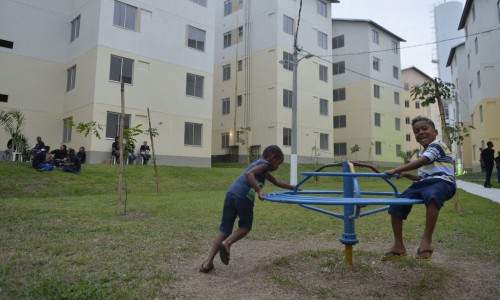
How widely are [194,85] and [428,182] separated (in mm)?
23266

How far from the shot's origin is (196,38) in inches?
1048

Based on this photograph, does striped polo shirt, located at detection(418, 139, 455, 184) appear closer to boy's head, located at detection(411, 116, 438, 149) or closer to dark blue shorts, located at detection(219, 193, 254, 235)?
boy's head, located at detection(411, 116, 438, 149)

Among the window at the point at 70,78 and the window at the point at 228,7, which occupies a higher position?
the window at the point at 228,7

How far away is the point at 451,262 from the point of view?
5133mm

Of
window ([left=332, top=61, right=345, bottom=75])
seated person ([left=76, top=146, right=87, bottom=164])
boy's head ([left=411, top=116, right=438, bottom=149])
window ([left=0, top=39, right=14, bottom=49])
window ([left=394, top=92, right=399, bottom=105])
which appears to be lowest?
boy's head ([left=411, top=116, right=438, bottom=149])

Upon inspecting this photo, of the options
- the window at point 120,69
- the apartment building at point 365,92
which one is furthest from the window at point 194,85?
the apartment building at point 365,92

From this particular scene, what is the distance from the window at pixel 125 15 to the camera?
22.6m

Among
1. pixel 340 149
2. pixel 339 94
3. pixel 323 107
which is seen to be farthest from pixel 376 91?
pixel 323 107

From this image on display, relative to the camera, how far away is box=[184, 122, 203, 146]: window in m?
25.5

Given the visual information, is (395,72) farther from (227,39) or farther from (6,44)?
(6,44)

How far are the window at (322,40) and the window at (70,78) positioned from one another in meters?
21.0

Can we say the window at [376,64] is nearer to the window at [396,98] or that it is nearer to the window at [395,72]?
the window at [395,72]

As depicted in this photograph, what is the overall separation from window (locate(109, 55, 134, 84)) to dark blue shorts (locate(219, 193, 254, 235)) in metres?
19.6

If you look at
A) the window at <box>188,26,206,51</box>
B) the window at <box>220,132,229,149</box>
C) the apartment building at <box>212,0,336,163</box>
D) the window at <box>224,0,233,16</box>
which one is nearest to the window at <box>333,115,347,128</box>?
the apartment building at <box>212,0,336,163</box>
